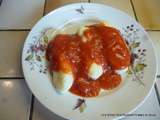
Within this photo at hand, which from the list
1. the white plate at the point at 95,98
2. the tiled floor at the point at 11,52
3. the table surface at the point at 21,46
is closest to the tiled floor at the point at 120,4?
the table surface at the point at 21,46

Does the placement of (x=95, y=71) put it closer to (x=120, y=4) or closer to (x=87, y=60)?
(x=87, y=60)

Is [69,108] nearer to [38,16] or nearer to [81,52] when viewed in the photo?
[81,52]

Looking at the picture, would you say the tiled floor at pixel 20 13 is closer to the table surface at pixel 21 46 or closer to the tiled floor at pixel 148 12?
the table surface at pixel 21 46

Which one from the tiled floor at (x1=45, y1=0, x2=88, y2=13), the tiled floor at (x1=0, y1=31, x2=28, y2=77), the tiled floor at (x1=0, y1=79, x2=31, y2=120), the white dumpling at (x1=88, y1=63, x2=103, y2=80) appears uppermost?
the tiled floor at (x1=45, y1=0, x2=88, y2=13)

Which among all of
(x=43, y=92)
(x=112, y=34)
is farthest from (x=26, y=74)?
(x=112, y=34)

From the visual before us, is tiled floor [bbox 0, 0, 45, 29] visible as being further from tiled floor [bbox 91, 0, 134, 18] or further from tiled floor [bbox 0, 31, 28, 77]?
tiled floor [bbox 91, 0, 134, 18]

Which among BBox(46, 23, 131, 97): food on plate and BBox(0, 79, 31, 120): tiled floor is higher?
BBox(46, 23, 131, 97): food on plate

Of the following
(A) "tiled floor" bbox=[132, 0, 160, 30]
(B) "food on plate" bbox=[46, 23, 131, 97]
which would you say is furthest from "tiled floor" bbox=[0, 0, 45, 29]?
(A) "tiled floor" bbox=[132, 0, 160, 30]
